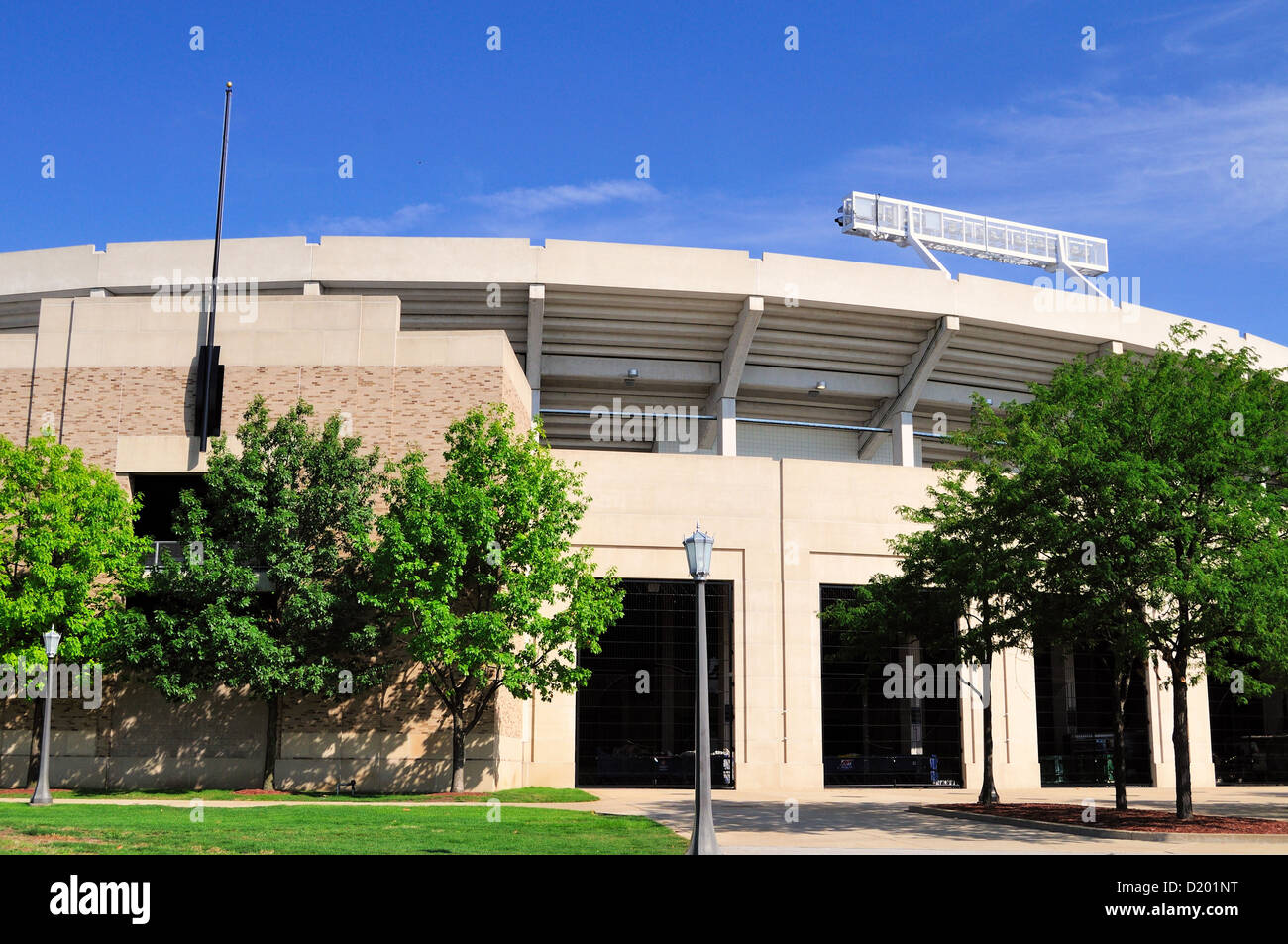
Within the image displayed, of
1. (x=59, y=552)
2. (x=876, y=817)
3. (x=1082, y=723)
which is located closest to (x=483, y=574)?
(x=59, y=552)

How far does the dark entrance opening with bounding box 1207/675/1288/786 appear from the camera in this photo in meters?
37.3

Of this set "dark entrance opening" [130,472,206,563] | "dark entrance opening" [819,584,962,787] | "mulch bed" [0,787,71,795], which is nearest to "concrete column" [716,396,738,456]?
"dark entrance opening" [819,584,962,787]

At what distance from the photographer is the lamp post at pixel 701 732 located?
14398 mm

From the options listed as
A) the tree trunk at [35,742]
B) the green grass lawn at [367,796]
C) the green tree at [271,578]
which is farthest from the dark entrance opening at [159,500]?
the green grass lawn at [367,796]

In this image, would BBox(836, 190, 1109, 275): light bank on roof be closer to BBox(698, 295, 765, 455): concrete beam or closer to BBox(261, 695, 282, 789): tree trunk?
BBox(698, 295, 765, 455): concrete beam

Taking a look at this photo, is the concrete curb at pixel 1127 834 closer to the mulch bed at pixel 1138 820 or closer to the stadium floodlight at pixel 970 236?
the mulch bed at pixel 1138 820

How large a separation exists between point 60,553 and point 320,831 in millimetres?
13450

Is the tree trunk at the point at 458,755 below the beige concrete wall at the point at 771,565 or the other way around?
below

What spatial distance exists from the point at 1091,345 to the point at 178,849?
33.6 metres

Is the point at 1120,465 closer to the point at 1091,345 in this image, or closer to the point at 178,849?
the point at 178,849

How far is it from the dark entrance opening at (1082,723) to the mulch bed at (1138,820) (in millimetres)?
10620

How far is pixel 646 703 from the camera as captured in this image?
1262 inches

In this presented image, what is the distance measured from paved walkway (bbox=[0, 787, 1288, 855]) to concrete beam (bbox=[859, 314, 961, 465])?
13.1m
